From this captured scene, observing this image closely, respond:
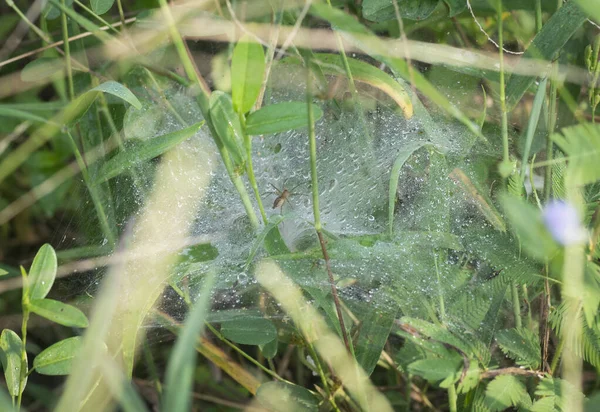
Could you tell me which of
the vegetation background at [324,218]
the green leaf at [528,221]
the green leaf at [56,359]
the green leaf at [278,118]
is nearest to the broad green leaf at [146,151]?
the vegetation background at [324,218]

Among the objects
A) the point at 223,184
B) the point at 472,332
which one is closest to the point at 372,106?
the point at 223,184

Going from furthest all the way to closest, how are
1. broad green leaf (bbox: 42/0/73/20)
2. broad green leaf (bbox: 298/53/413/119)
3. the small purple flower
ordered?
broad green leaf (bbox: 42/0/73/20) < broad green leaf (bbox: 298/53/413/119) < the small purple flower

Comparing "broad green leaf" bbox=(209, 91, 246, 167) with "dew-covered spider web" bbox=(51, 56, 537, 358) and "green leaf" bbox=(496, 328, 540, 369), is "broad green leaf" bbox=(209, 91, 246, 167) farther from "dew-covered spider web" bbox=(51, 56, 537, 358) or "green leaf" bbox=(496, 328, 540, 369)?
"green leaf" bbox=(496, 328, 540, 369)

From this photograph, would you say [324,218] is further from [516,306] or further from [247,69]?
[247,69]

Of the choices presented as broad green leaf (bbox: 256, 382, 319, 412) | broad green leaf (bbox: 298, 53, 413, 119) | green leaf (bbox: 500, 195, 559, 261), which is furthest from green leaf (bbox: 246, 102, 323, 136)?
broad green leaf (bbox: 256, 382, 319, 412)

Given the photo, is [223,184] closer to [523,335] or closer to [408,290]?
[408,290]

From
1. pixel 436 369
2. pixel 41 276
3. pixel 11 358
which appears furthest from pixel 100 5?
pixel 436 369

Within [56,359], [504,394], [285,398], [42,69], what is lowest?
[285,398]
